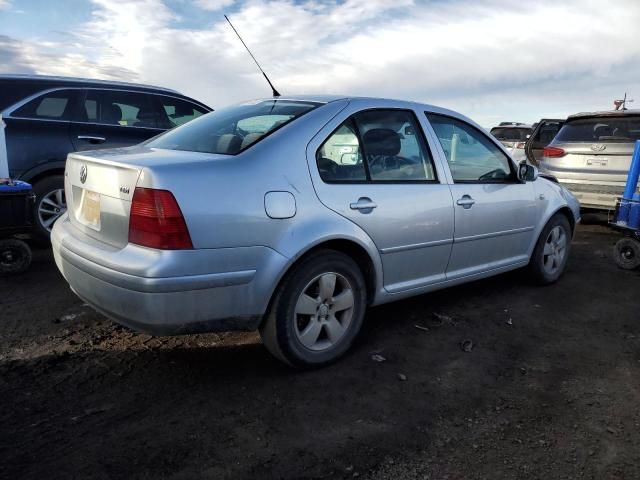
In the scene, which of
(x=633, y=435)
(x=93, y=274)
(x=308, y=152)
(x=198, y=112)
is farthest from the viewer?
(x=198, y=112)

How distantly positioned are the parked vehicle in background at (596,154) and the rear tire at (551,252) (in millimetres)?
2692

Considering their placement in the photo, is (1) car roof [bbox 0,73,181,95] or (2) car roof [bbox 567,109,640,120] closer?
(1) car roof [bbox 0,73,181,95]

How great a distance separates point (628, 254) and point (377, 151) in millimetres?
3661

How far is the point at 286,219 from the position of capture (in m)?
2.77

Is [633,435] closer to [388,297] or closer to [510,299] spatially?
[388,297]

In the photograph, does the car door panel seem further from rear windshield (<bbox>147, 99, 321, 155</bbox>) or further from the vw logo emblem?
the vw logo emblem

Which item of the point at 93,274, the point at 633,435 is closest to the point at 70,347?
the point at 93,274

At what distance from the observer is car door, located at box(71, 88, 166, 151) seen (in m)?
5.87

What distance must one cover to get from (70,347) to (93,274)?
0.86 metres

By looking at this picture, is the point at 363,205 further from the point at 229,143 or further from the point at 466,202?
the point at 466,202

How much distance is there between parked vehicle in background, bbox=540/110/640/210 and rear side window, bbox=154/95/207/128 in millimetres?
5133

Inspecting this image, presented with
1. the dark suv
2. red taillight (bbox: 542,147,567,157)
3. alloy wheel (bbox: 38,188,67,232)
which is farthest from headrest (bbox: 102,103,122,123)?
red taillight (bbox: 542,147,567,157)

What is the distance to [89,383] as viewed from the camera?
289 centimetres

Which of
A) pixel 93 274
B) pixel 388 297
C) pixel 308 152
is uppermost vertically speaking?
pixel 308 152
